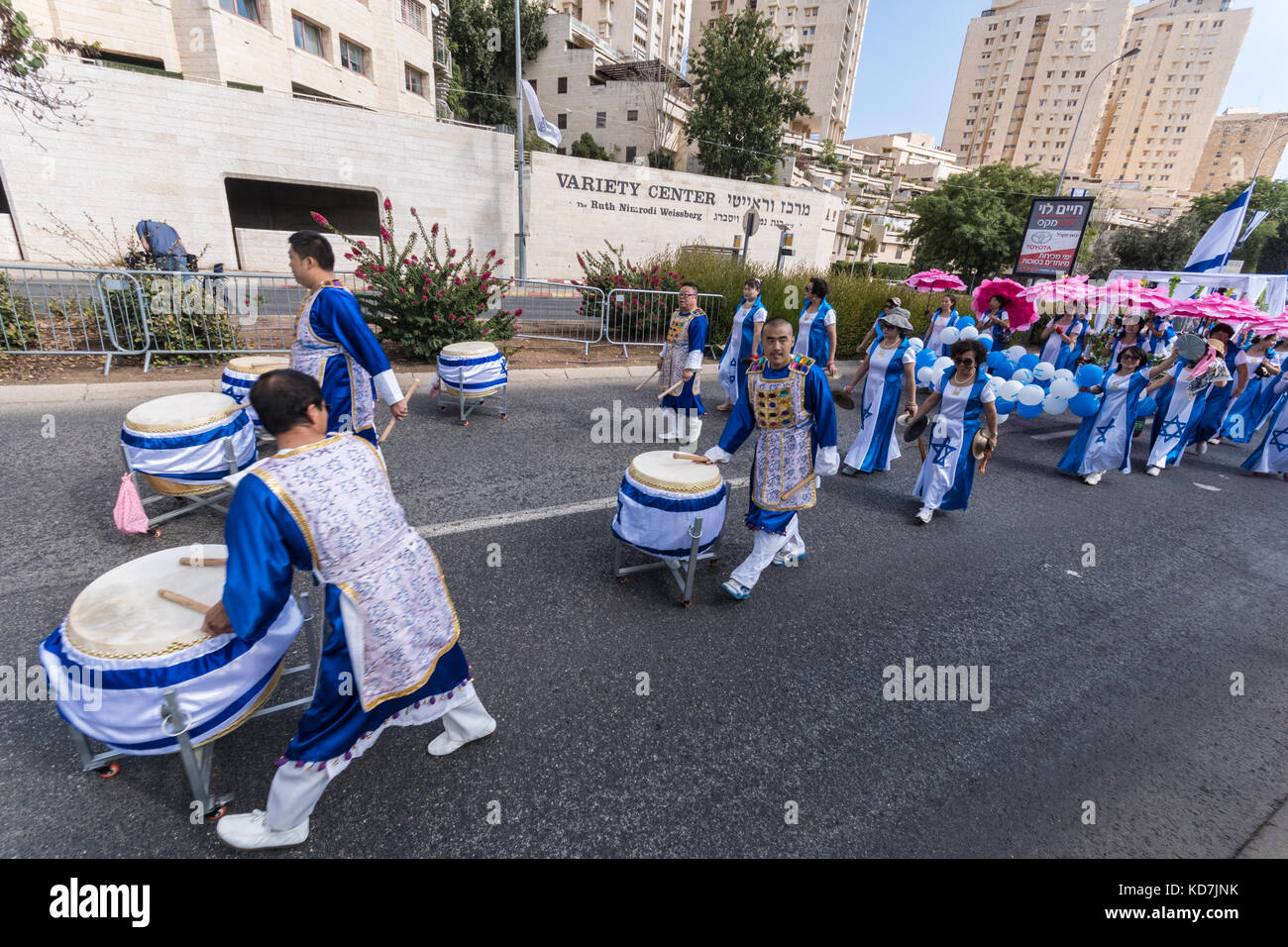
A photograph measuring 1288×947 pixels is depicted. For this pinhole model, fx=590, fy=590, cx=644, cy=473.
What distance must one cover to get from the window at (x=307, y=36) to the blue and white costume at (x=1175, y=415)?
3002cm

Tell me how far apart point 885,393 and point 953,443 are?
1254 millimetres

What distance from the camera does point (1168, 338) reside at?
1263cm

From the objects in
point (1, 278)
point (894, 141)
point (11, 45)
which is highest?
point (894, 141)

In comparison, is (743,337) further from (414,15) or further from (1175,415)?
(414,15)

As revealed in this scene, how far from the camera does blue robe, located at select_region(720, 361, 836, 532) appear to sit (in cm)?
400

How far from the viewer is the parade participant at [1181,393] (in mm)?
7844

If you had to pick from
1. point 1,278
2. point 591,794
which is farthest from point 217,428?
point 1,278

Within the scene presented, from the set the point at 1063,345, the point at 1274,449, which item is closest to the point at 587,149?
the point at 1063,345

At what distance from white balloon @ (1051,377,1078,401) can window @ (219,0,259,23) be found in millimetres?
27726

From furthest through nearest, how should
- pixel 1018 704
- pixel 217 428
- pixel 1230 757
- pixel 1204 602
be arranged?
pixel 1204 602 < pixel 217 428 < pixel 1018 704 < pixel 1230 757

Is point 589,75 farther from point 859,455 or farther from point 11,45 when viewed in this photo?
point 859,455

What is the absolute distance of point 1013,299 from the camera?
977cm
